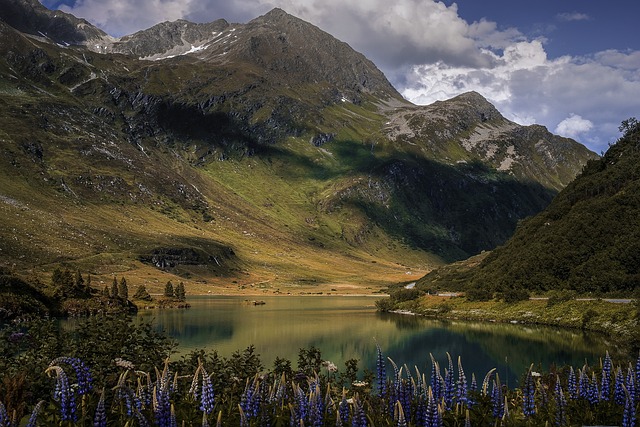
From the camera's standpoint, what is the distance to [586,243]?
103062mm

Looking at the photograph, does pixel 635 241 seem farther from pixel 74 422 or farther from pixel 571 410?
pixel 74 422

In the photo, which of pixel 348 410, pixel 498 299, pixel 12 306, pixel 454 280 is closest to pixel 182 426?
pixel 348 410

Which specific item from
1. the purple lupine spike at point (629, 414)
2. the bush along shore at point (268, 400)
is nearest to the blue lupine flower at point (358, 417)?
the bush along shore at point (268, 400)

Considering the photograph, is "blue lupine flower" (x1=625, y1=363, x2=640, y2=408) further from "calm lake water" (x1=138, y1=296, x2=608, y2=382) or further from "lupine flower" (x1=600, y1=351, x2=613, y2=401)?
"calm lake water" (x1=138, y1=296, x2=608, y2=382)

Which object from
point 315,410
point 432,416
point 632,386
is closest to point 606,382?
point 632,386

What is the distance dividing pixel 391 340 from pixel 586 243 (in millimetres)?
49972

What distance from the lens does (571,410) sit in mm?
17266

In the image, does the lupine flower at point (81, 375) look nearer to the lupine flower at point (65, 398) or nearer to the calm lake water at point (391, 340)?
the lupine flower at point (65, 398)

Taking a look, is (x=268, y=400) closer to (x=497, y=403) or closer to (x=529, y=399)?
(x=497, y=403)

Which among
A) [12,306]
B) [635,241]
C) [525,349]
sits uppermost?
[635,241]

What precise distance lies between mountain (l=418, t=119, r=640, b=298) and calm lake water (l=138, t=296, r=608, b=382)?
16281 millimetres

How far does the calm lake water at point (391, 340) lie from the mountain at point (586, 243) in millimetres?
16281

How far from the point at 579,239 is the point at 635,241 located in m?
12.9

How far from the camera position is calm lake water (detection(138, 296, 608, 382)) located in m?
56.3
